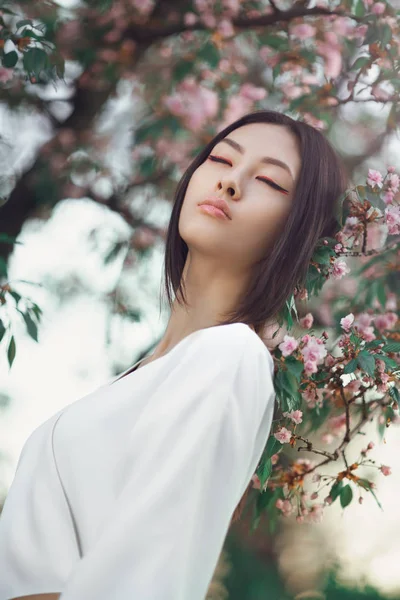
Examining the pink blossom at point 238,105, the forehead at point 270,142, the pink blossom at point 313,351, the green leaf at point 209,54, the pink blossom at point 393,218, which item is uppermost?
the forehead at point 270,142

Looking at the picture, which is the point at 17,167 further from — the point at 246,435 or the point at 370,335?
the point at 246,435

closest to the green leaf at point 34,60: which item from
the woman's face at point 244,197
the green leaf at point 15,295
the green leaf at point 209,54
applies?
the green leaf at point 15,295

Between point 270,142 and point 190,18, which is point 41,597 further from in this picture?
point 190,18

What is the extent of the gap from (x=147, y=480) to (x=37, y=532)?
213 millimetres

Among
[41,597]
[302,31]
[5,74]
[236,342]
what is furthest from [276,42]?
[41,597]

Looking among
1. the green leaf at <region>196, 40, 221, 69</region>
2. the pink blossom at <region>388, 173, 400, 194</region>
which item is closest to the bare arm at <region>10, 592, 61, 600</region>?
the pink blossom at <region>388, 173, 400, 194</region>

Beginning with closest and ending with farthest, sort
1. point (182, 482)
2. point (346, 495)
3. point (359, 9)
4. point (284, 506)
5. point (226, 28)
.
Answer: point (182, 482) → point (346, 495) → point (284, 506) → point (359, 9) → point (226, 28)

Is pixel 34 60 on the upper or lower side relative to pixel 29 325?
upper

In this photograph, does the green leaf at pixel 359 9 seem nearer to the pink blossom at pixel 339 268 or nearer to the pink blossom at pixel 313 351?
the pink blossom at pixel 339 268

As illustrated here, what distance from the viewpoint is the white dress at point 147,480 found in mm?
854

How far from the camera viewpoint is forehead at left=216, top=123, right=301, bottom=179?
1195mm

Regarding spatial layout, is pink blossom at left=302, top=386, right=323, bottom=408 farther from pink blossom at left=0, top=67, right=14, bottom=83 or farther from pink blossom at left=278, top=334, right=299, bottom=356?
pink blossom at left=0, top=67, right=14, bottom=83

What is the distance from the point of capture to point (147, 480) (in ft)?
2.89

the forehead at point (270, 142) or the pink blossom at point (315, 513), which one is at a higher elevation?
the forehead at point (270, 142)
